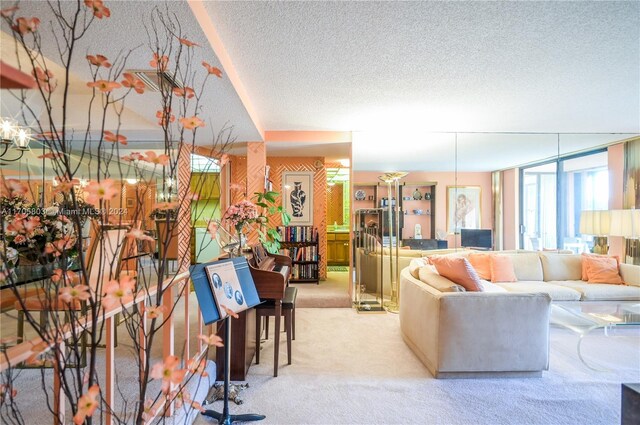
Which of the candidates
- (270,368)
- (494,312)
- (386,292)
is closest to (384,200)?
(386,292)

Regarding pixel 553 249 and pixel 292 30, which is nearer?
pixel 292 30

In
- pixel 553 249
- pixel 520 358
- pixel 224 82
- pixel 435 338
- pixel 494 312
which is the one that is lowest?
pixel 520 358

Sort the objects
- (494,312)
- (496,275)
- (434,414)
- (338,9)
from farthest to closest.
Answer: (496,275) < (494,312) < (434,414) < (338,9)

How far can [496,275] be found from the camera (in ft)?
13.2

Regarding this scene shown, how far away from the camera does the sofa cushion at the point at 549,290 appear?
3.54 m

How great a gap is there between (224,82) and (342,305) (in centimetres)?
314

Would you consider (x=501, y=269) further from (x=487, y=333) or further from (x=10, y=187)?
(x=10, y=187)

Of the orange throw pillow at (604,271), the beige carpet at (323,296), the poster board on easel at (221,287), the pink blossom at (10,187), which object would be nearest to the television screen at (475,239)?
the orange throw pillow at (604,271)

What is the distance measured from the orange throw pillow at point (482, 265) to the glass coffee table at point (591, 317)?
0.99 metres

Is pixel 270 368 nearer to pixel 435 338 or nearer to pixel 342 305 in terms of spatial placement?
pixel 435 338

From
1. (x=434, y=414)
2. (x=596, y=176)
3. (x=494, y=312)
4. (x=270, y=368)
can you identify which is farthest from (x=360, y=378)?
(x=596, y=176)

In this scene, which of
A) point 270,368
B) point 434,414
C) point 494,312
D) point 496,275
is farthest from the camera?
point 496,275

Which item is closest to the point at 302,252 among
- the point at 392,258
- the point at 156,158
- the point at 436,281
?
the point at 392,258

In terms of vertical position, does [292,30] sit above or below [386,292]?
above
